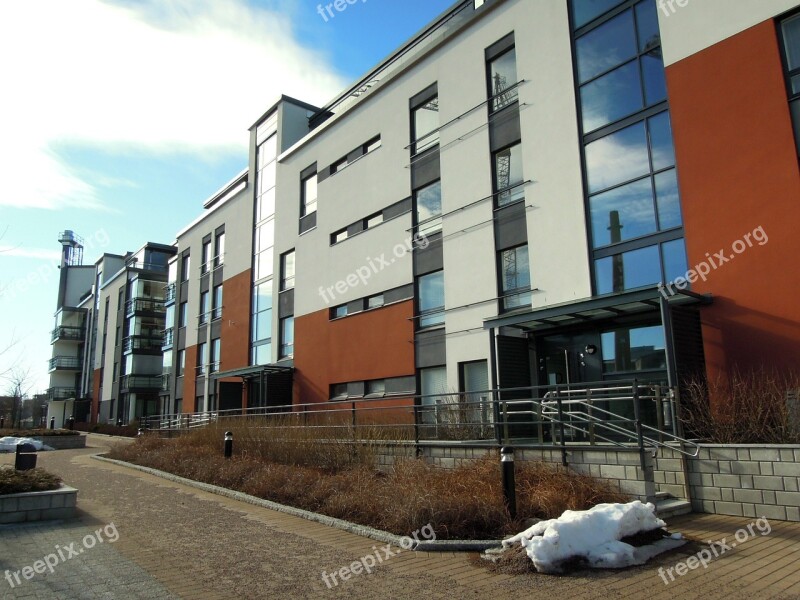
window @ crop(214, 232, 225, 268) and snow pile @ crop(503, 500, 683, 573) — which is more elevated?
window @ crop(214, 232, 225, 268)

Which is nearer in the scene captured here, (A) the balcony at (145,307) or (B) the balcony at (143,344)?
(B) the balcony at (143,344)

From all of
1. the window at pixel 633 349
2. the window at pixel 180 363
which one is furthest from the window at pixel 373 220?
the window at pixel 180 363

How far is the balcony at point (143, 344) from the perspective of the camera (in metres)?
48.3

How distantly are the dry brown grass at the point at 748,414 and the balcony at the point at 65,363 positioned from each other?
214 feet

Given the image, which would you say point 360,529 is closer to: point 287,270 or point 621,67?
point 621,67

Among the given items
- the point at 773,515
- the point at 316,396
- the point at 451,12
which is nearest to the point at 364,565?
the point at 773,515

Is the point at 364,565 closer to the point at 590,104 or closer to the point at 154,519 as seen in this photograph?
the point at 154,519

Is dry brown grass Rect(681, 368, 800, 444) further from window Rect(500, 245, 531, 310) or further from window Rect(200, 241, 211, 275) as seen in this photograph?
window Rect(200, 241, 211, 275)

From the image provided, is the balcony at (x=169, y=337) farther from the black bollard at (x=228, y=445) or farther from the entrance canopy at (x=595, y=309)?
the entrance canopy at (x=595, y=309)

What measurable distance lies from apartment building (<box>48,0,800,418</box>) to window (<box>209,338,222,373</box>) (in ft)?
16.9

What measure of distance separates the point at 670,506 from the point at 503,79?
12.8m

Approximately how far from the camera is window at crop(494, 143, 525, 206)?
53.8ft

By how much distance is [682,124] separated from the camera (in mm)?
12648

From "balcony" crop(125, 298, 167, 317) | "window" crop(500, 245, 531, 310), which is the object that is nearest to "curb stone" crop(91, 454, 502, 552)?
"window" crop(500, 245, 531, 310)
